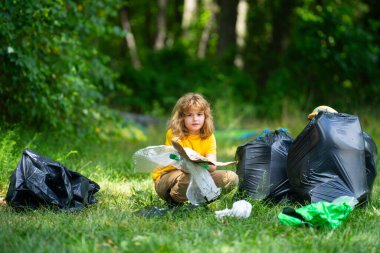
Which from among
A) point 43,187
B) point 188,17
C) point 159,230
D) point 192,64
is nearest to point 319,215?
point 159,230

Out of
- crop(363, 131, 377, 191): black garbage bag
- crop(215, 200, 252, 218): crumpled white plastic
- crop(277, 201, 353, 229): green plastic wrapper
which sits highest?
crop(363, 131, 377, 191): black garbage bag

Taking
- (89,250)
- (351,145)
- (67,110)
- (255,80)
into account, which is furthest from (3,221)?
(255,80)

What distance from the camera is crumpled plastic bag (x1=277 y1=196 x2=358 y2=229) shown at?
3.95 m

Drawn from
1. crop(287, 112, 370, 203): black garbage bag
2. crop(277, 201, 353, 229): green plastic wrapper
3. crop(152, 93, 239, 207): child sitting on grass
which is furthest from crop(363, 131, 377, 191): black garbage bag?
crop(152, 93, 239, 207): child sitting on grass

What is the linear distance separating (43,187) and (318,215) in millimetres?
2322

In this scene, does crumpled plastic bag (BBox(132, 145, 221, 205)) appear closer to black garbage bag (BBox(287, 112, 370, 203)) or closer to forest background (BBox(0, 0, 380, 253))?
forest background (BBox(0, 0, 380, 253))

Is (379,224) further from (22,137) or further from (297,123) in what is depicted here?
(297,123)

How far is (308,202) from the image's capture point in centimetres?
467

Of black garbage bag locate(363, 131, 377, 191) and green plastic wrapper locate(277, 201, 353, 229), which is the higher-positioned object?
black garbage bag locate(363, 131, 377, 191)

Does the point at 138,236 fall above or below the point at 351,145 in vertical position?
below

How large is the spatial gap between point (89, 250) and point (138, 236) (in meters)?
0.33

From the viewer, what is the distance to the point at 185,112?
4926mm

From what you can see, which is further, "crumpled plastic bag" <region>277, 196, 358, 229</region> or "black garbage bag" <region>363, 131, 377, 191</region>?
"black garbage bag" <region>363, 131, 377, 191</region>

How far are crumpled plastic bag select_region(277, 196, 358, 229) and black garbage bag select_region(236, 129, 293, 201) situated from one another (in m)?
0.96
